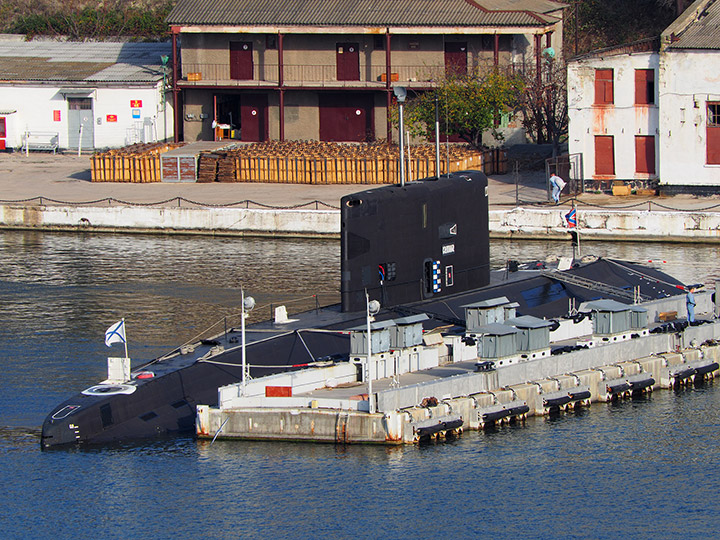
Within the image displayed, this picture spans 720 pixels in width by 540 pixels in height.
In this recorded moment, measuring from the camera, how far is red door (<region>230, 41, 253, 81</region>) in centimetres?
7138

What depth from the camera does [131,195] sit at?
2356 inches

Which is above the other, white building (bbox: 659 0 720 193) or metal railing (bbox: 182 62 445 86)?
metal railing (bbox: 182 62 445 86)

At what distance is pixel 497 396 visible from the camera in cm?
2817

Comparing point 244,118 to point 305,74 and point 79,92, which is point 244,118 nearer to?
point 305,74

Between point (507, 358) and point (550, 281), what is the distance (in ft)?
25.5

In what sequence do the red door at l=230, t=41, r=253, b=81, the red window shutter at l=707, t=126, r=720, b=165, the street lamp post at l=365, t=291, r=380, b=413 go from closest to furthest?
the street lamp post at l=365, t=291, r=380, b=413 < the red window shutter at l=707, t=126, r=720, b=165 < the red door at l=230, t=41, r=253, b=81

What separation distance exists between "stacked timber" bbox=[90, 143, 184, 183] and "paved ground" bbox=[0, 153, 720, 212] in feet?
1.70

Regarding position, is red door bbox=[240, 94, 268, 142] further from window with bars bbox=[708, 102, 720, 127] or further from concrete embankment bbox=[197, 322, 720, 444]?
concrete embankment bbox=[197, 322, 720, 444]

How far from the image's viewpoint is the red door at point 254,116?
236 feet

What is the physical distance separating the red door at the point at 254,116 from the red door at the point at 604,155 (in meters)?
21.9

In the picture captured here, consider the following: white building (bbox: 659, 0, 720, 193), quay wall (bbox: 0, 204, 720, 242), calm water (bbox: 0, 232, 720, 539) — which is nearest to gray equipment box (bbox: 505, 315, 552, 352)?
calm water (bbox: 0, 232, 720, 539)

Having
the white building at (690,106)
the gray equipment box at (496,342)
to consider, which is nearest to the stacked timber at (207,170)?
the white building at (690,106)

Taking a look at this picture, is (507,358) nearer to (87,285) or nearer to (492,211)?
(87,285)

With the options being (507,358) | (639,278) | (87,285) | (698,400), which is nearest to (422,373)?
(507,358)
